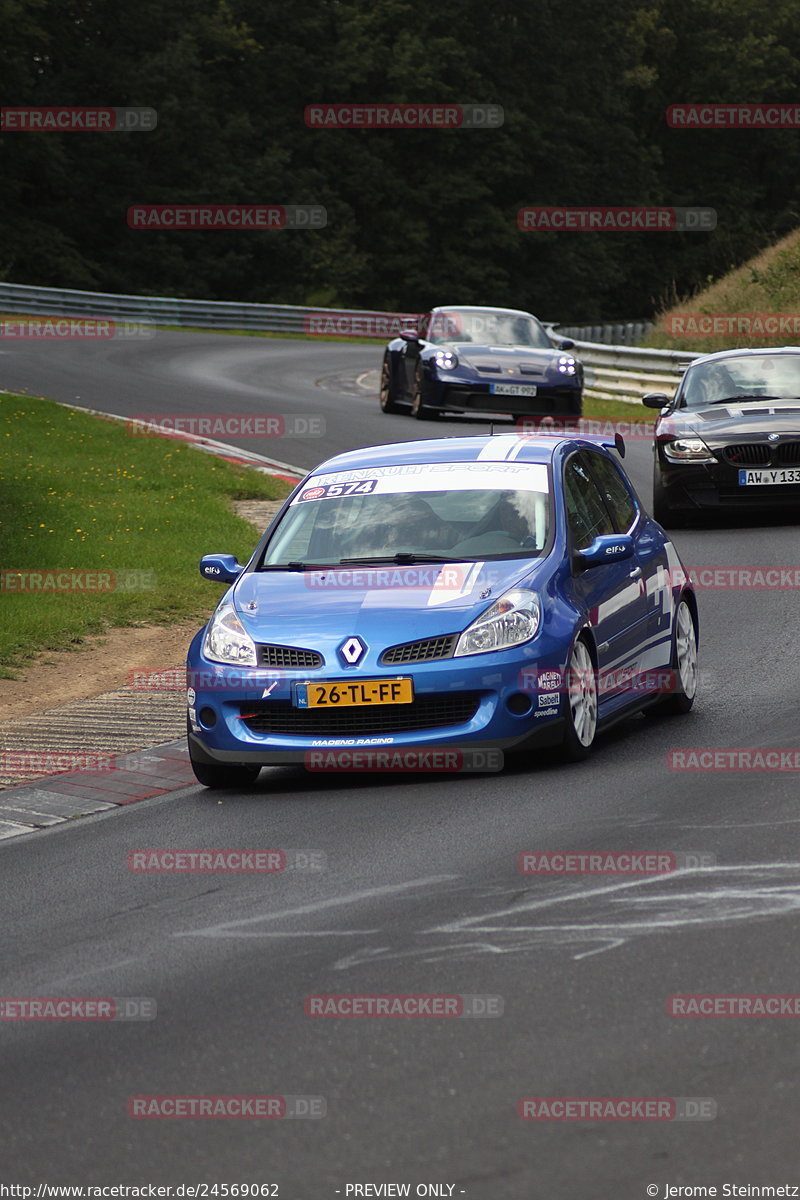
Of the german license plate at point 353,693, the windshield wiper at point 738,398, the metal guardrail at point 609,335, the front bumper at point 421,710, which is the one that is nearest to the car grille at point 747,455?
the windshield wiper at point 738,398

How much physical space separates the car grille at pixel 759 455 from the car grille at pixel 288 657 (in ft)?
30.6

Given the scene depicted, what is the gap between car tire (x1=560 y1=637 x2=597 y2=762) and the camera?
8844 millimetres

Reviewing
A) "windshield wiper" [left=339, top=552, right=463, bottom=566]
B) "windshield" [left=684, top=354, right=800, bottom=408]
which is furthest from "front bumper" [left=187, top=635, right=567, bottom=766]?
"windshield" [left=684, top=354, right=800, bottom=408]

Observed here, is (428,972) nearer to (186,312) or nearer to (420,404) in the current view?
(420,404)

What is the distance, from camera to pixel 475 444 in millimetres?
10570

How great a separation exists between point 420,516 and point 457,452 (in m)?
0.75

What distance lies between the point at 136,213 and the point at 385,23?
1564 cm

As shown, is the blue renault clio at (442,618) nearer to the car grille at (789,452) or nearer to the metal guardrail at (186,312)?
the car grille at (789,452)

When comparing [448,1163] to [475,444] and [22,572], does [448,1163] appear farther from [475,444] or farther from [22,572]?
[22,572]

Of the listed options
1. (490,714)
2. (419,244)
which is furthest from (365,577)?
(419,244)

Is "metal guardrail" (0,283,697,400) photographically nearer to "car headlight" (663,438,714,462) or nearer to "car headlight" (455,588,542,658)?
"car headlight" (663,438,714,462)

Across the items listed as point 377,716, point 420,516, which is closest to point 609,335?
point 420,516

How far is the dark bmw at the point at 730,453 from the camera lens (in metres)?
17.4

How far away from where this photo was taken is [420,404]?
2617 cm
